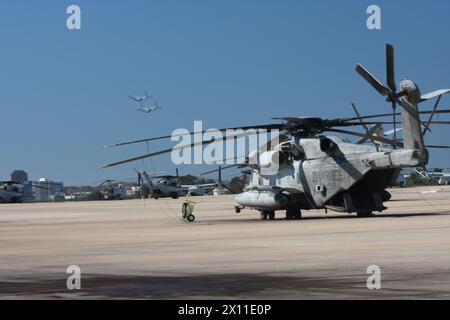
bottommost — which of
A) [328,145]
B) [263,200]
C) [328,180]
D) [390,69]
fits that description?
[263,200]

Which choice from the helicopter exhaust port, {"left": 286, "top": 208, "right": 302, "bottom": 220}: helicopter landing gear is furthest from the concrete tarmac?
{"left": 286, "top": 208, "right": 302, "bottom": 220}: helicopter landing gear

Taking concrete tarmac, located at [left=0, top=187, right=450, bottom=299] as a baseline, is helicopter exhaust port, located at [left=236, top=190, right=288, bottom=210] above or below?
above

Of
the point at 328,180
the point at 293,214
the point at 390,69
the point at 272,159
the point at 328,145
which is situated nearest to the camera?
the point at 390,69

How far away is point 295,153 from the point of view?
1727 inches

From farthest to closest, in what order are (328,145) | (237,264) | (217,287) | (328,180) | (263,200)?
(263,200) < (328,145) < (328,180) < (237,264) < (217,287)

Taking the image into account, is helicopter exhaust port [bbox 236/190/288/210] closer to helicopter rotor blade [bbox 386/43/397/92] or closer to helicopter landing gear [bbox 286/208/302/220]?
helicopter landing gear [bbox 286/208/302/220]

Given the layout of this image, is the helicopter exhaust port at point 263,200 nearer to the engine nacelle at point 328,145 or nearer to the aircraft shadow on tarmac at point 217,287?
the engine nacelle at point 328,145

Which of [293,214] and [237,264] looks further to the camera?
[293,214]

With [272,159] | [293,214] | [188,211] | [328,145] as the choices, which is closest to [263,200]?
[293,214]

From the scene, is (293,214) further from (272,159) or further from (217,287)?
(217,287)
